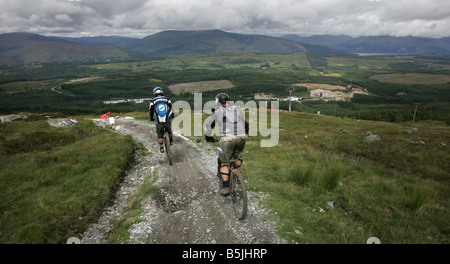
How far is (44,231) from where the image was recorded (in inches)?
263

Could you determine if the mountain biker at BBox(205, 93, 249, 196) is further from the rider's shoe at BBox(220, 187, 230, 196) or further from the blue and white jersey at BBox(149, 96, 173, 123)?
the blue and white jersey at BBox(149, 96, 173, 123)

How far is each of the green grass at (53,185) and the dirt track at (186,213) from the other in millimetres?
681

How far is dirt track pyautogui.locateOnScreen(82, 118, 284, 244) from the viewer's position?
21.7ft

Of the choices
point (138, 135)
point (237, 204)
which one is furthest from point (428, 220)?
point (138, 135)

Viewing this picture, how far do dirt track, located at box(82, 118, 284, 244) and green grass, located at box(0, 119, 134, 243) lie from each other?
0.68 m

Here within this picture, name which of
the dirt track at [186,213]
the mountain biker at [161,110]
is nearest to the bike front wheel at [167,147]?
the mountain biker at [161,110]

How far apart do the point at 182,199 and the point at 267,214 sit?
3495 mm

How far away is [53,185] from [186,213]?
21.4 ft

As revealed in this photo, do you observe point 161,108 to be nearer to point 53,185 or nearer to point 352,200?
point 53,185

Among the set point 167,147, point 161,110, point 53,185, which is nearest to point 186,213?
point 167,147

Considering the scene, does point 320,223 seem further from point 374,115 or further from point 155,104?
point 374,115

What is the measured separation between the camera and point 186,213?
7859 millimetres

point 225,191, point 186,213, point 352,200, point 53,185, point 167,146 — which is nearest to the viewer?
point 186,213
